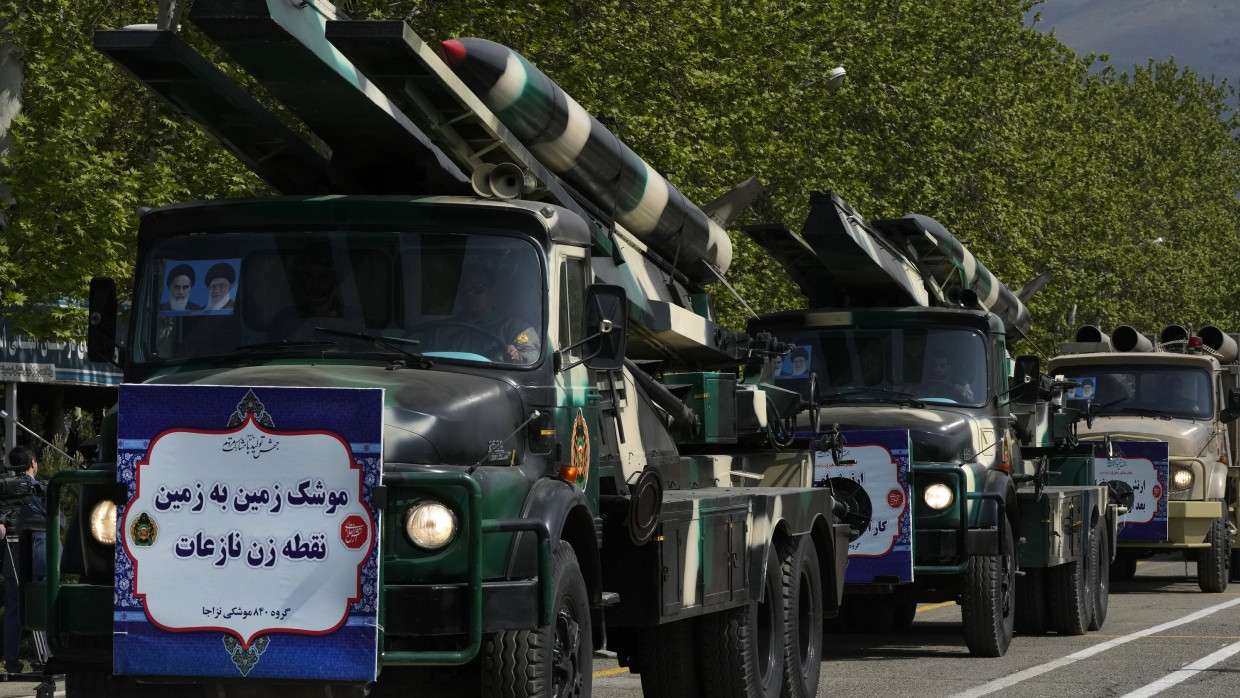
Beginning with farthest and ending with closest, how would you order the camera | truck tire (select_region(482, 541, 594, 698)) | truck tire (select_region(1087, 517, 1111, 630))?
truck tire (select_region(1087, 517, 1111, 630))
the camera
truck tire (select_region(482, 541, 594, 698))

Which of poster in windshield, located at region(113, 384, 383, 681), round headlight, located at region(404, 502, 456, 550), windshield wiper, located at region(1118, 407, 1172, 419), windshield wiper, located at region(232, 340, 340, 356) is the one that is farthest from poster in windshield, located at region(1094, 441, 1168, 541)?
poster in windshield, located at region(113, 384, 383, 681)

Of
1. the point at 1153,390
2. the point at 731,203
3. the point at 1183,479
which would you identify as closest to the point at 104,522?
the point at 731,203

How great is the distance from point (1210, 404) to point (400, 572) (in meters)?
17.1

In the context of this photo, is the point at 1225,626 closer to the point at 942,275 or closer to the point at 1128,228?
the point at 942,275

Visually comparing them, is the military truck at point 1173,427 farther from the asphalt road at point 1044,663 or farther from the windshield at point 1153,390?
the asphalt road at point 1044,663

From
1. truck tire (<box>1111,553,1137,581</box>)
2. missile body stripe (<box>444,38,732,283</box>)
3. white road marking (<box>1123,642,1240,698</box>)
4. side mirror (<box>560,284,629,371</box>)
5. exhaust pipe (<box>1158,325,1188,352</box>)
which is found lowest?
white road marking (<box>1123,642,1240,698</box>)

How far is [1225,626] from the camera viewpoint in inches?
702

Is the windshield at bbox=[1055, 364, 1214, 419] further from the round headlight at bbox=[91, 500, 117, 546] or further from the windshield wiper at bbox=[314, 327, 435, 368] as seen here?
the round headlight at bbox=[91, 500, 117, 546]

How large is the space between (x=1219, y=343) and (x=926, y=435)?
1149 centimetres

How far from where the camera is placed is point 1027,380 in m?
16.2

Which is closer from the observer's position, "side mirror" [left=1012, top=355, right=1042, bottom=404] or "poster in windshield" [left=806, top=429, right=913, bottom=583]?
"poster in windshield" [left=806, top=429, right=913, bottom=583]

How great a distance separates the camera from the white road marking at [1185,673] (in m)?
12.6

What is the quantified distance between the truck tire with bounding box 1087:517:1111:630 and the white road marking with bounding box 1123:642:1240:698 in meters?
2.13

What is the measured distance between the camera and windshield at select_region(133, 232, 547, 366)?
8508mm
